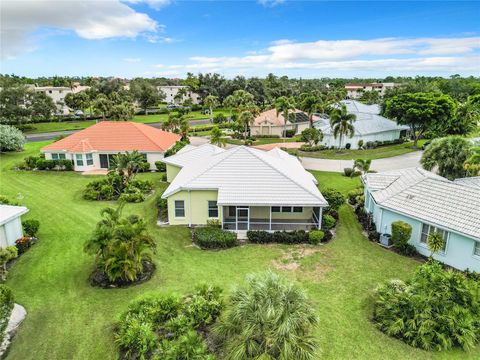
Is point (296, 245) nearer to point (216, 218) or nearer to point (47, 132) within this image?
point (216, 218)

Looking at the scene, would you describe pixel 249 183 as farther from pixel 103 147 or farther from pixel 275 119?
pixel 275 119

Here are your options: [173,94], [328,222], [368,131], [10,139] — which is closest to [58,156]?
[10,139]

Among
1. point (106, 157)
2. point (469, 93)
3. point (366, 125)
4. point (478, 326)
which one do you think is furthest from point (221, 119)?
point (469, 93)

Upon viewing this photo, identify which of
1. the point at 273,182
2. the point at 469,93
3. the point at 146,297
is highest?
the point at 469,93

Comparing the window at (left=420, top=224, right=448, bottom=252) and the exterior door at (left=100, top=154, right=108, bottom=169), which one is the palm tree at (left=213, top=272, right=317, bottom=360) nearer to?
the window at (left=420, top=224, right=448, bottom=252)

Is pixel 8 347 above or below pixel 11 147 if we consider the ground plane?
below

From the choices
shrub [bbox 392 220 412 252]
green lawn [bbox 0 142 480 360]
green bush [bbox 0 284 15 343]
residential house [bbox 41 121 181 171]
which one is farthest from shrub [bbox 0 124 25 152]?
shrub [bbox 392 220 412 252]

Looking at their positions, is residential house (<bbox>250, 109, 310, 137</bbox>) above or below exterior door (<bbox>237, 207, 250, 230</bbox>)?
above
